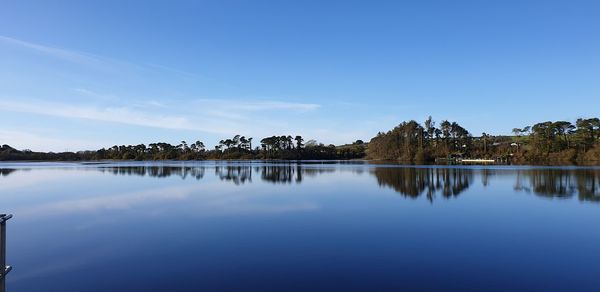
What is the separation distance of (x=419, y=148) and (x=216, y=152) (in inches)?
2666

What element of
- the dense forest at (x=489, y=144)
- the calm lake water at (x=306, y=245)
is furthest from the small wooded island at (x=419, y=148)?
the calm lake water at (x=306, y=245)

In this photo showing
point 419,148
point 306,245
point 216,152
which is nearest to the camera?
point 306,245

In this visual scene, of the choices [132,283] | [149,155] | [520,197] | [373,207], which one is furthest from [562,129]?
[149,155]

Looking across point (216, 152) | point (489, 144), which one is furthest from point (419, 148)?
point (216, 152)

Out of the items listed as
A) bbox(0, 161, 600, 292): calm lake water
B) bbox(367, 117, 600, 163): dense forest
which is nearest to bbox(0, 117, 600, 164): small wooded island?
bbox(367, 117, 600, 163): dense forest

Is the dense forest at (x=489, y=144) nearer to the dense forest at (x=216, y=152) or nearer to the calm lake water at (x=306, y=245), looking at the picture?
the dense forest at (x=216, y=152)

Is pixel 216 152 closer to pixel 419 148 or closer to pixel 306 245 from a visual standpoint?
A: pixel 419 148

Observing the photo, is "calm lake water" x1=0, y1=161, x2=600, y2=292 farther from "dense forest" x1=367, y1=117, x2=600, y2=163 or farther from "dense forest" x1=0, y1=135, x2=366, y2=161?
"dense forest" x1=0, y1=135, x2=366, y2=161

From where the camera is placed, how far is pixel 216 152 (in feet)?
408

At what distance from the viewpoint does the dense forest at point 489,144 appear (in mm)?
62094

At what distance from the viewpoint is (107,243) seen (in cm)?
854

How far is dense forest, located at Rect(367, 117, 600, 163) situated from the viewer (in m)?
62.1

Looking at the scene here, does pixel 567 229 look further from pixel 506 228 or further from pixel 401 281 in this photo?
pixel 401 281

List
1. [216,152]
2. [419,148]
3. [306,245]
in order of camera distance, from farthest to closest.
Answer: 1. [216,152]
2. [419,148]
3. [306,245]
